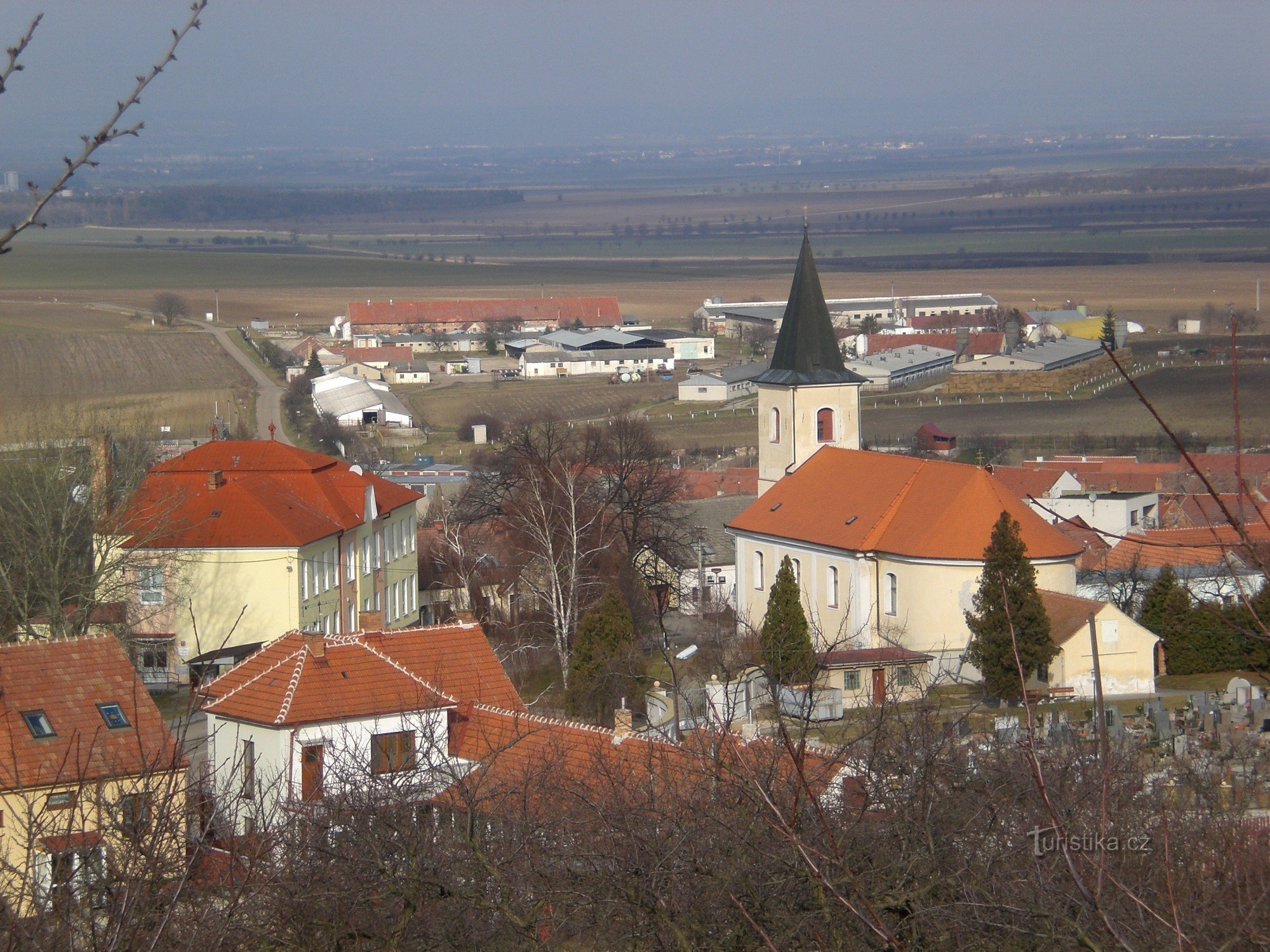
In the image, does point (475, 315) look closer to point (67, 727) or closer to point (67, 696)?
point (67, 696)

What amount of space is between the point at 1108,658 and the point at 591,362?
3342 inches

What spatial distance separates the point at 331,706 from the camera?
66.6ft

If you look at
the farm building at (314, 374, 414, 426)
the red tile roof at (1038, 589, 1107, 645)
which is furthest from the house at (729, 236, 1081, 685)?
the farm building at (314, 374, 414, 426)

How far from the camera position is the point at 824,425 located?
4269 cm

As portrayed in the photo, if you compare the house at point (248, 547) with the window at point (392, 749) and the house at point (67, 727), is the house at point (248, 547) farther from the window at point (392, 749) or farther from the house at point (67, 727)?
the window at point (392, 749)

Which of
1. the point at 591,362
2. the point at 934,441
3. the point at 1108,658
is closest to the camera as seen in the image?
the point at 1108,658

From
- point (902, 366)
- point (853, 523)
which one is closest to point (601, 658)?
point (853, 523)

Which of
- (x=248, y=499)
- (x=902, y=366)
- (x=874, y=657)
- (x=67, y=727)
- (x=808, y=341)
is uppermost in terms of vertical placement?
(x=902, y=366)

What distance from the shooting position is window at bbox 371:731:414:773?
16188 mm

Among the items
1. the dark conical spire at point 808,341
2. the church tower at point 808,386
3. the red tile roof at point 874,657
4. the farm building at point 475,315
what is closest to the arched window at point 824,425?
the church tower at point 808,386

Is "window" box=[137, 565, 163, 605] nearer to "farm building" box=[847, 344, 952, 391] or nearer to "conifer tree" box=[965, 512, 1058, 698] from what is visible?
"conifer tree" box=[965, 512, 1058, 698]

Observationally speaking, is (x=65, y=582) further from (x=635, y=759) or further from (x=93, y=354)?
(x=93, y=354)

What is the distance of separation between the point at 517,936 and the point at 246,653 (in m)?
25.9

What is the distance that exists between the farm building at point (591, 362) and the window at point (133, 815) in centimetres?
10309
